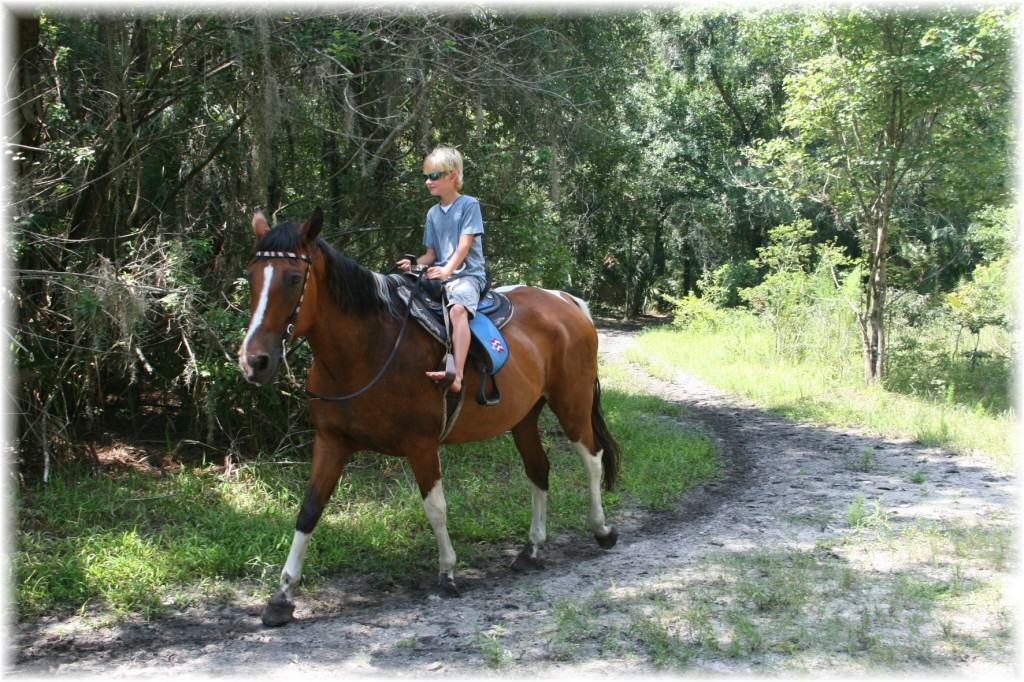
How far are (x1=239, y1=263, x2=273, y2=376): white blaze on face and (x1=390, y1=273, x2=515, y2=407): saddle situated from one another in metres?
1.09

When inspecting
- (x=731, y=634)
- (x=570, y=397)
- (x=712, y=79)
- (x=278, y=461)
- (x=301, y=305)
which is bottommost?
(x=731, y=634)

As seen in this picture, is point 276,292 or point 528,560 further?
point 528,560

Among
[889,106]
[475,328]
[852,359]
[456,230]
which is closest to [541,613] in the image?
[475,328]

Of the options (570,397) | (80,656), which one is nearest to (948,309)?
(570,397)

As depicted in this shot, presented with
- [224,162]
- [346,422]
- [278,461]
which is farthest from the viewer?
[224,162]

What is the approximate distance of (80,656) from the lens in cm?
398

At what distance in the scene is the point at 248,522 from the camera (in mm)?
5652

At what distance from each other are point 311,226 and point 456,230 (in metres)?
1.15

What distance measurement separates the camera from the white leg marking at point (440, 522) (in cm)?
486

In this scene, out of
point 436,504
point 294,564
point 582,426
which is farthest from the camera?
point 582,426

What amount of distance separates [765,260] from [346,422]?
1327 centimetres

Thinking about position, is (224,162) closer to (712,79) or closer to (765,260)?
(765,260)

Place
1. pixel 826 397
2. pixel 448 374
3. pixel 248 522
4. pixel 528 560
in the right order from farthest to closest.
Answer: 1. pixel 826 397
2. pixel 248 522
3. pixel 528 560
4. pixel 448 374

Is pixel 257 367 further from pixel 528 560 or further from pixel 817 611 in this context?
pixel 817 611
